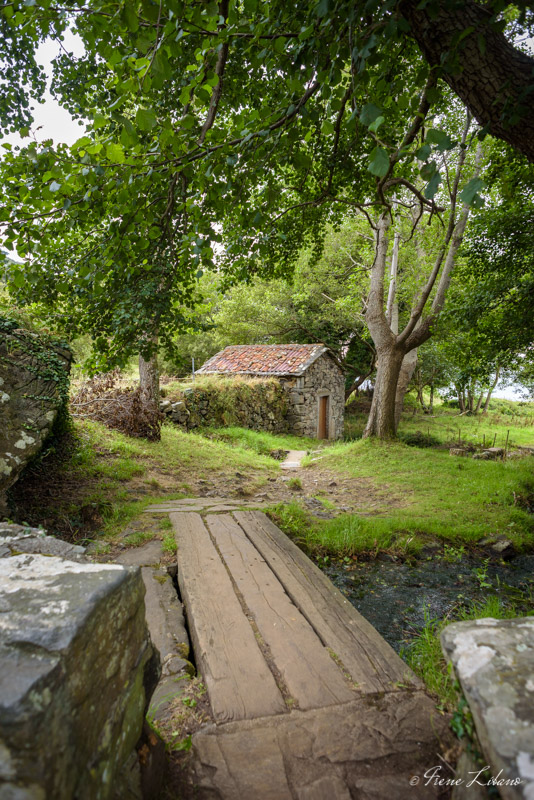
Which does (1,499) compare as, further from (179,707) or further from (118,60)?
(118,60)

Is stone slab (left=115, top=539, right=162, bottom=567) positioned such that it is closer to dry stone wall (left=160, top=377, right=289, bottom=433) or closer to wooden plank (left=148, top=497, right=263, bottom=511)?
wooden plank (left=148, top=497, right=263, bottom=511)

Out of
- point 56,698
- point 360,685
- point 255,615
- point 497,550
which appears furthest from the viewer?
point 497,550

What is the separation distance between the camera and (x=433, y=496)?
8102mm

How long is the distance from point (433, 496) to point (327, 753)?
6969mm

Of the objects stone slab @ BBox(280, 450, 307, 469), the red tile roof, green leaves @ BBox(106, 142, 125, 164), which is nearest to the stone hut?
the red tile roof

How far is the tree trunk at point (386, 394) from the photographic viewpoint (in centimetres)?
1205

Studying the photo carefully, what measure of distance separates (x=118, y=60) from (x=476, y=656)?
3.66 metres

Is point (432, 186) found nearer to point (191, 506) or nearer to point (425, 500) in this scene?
point (191, 506)

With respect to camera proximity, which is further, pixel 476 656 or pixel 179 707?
pixel 179 707

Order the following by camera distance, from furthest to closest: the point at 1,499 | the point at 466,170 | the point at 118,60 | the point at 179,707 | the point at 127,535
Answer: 1. the point at 466,170
2. the point at 127,535
3. the point at 1,499
4. the point at 118,60
5. the point at 179,707

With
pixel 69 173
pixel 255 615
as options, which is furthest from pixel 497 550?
pixel 69 173

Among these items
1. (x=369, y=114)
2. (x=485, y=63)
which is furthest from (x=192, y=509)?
(x=485, y=63)

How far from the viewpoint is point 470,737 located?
50.9 inches

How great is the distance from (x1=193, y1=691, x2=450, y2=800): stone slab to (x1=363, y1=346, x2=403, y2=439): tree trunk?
34.8ft
